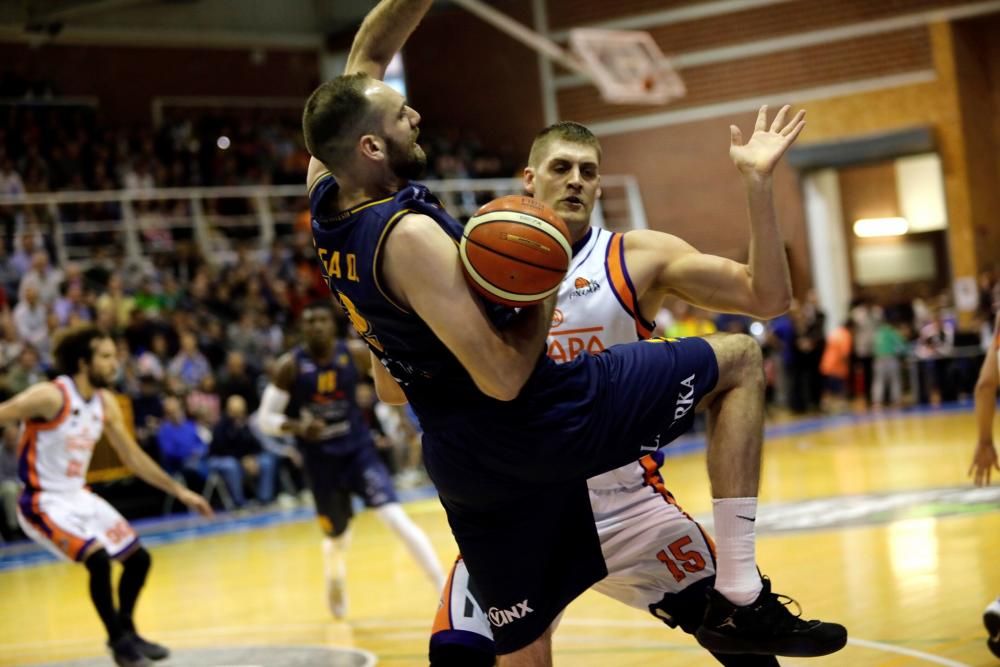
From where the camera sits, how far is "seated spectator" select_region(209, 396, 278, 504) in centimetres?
1500

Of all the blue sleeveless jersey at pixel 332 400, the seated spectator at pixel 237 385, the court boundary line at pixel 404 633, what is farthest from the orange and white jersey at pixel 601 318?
the seated spectator at pixel 237 385

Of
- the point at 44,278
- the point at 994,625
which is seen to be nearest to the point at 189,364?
the point at 44,278

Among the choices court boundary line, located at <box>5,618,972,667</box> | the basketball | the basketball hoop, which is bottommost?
court boundary line, located at <box>5,618,972,667</box>

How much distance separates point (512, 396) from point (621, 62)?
21303 mm

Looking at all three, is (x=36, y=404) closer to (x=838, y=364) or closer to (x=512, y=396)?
(x=512, y=396)

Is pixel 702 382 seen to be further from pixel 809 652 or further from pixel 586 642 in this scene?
pixel 586 642

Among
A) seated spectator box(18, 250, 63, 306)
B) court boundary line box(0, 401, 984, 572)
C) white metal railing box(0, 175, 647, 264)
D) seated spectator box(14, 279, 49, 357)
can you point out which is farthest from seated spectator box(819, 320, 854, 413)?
seated spectator box(14, 279, 49, 357)

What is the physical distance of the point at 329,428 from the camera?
30.1ft

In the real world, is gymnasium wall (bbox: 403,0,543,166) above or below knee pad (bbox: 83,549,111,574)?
above

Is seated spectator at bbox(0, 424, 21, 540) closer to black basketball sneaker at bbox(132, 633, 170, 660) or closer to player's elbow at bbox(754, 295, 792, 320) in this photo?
black basketball sneaker at bbox(132, 633, 170, 660)

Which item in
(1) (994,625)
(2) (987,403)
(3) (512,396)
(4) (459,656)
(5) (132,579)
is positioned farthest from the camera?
(5) (132,579)

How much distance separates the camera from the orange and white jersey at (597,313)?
4.60 metres

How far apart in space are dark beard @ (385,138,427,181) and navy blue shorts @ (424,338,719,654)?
682 mm

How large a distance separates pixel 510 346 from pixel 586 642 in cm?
392
